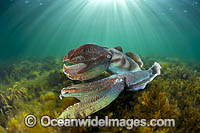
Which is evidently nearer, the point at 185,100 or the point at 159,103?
the point at 159,103

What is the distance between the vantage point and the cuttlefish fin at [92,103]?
1.31 metres

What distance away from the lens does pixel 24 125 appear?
1.51 meters

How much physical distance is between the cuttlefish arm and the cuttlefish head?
0.79 feet

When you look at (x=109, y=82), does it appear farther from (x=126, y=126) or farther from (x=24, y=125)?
(x=24, y=125)

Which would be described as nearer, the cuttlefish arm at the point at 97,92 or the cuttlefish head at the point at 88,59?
the cuttlefish arm at the point at 97,92

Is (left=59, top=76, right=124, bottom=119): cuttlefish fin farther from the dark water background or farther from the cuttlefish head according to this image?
the dark water background

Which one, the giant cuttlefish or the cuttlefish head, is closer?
the giant cuttlefish

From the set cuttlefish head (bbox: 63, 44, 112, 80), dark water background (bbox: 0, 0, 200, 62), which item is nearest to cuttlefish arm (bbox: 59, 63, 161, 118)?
cuttlefish head (bbox: 63, 44, 112, 80)

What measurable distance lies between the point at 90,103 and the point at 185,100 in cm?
164

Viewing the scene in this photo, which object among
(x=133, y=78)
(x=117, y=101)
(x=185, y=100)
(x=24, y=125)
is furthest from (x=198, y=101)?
(x=24, y=125)

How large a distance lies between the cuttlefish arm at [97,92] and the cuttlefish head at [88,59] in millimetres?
240

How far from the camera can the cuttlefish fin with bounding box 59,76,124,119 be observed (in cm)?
131

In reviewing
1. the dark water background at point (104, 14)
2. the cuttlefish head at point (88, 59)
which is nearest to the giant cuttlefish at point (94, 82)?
the cuttlefish head at point (88, 59)

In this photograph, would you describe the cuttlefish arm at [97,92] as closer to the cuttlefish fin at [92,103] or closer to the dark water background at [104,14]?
the cuttlefish fin at [92,103]
